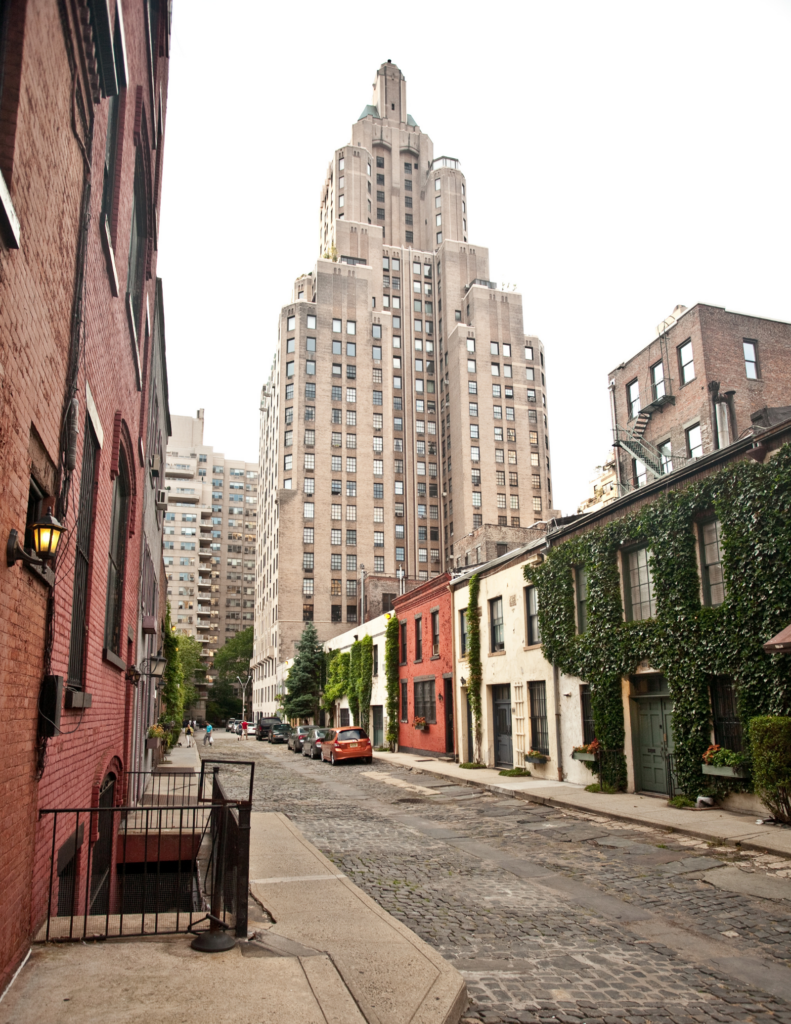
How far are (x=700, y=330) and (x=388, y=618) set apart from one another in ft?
62.8

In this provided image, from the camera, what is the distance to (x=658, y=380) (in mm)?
30047

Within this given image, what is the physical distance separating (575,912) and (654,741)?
1002cm

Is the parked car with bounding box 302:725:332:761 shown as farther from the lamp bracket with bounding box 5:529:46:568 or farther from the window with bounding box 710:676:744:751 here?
the lamp bracket with bounding box 5:529:46:568

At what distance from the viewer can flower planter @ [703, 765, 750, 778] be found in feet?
46.1

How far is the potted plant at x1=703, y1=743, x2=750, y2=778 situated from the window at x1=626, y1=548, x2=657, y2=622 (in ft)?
12.0

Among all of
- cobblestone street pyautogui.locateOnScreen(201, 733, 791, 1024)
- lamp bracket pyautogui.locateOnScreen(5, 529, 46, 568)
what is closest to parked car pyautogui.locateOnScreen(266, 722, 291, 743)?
cobblestone street pyautogui.locateOnScreen(201, 733, 791, 1024)

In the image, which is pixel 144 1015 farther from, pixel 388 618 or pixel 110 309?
pixel 388 618

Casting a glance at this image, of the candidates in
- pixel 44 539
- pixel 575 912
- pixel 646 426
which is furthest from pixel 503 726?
pixel 44 539

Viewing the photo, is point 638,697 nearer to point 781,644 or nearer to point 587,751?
point 587,751

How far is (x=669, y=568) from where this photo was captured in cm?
1639

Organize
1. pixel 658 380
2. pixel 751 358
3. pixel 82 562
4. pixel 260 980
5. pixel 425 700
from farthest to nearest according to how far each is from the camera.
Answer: pixel 425 700 → pixel 658 380 → pixel 751 358 → pixel 82 562 → pixel 260 980

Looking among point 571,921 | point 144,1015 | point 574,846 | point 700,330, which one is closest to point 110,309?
point 144,1015

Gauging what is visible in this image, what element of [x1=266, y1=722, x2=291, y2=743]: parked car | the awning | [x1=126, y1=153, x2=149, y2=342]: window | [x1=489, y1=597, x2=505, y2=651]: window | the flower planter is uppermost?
[x1=126, y1=153, x2=149, y2=342]: window

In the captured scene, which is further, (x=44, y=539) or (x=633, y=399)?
(x=633, y=399)
